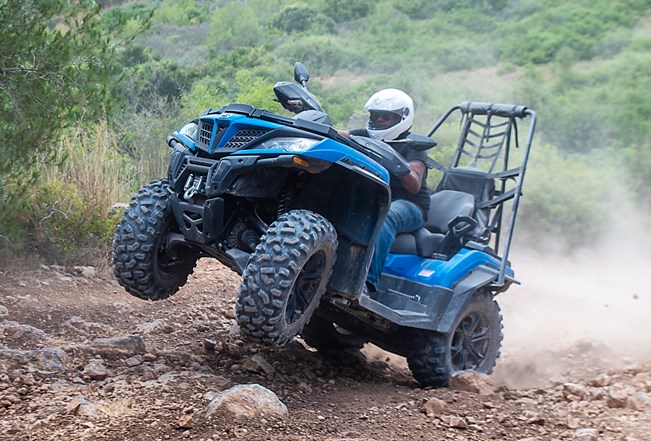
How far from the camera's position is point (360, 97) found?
17391mm

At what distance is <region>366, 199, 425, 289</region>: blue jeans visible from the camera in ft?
18.9

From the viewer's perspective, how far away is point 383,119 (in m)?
6.14

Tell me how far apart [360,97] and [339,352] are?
11157mm

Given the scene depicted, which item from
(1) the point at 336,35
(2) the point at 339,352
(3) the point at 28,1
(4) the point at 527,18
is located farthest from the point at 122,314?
(4) the point at 527,18

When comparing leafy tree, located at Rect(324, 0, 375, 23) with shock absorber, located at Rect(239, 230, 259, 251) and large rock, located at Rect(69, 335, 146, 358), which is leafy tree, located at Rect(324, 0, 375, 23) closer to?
large rock, located at Rect(69, 335, 146, 358)

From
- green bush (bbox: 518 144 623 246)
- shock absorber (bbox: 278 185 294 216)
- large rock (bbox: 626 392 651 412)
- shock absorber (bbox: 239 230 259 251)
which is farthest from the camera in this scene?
green bush (bbox: 518 144 623 246)

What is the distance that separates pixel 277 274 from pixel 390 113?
206 centimetres

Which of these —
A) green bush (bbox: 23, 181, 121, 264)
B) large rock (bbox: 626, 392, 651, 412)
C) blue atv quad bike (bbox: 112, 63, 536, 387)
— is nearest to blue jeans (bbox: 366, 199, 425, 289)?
blue atv quad bike (bbox: 112, 63, 536, 387)

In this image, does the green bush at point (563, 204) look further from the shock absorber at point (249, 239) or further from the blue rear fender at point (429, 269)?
the shock absorber at point (249, 239)

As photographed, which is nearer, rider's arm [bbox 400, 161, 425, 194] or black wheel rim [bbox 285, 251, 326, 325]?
black wheel rim [bbox 285, 251, 326, 325]

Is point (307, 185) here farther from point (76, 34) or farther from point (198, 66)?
point (198, 66)

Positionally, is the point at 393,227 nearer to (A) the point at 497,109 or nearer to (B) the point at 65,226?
(A) the point at 497,109

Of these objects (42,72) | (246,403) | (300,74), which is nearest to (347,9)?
(42,72)

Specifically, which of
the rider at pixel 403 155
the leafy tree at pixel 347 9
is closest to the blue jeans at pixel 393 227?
the rider at pixel 403 155
